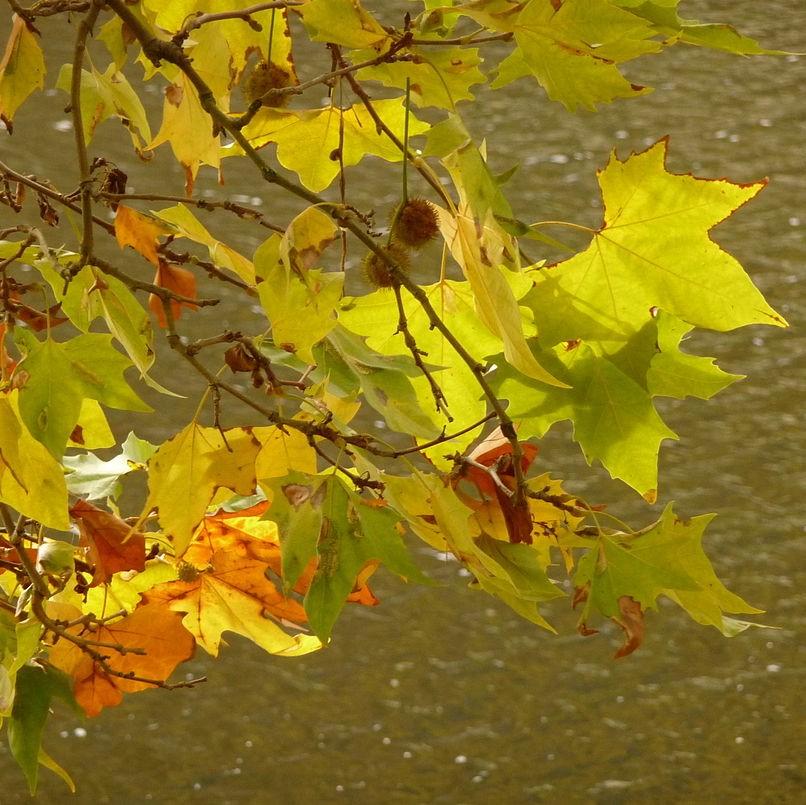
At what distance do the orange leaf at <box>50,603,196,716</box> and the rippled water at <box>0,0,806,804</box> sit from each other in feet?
2.59

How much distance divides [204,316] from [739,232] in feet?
2.03

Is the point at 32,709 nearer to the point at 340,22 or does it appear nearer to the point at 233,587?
the point at 233,587

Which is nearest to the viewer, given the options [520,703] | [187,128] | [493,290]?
[493,290]

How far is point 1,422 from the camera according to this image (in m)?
0.29

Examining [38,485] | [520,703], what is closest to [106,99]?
[38,485]

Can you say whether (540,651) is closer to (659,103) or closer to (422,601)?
(422,601)

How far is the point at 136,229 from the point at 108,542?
10 centimetres

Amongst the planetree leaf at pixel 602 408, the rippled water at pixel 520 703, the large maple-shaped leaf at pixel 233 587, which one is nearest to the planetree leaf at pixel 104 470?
the large maple-shaped leaf at pixel 233 587

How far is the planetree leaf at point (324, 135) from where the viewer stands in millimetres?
A: 342

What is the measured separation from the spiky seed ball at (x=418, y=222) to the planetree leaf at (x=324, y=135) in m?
0.05

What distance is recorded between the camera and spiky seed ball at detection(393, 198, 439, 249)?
0.29 metres

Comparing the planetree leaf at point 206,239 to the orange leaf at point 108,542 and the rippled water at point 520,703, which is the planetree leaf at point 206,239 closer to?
the orange leaf at point 108,542

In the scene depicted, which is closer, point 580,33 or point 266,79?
point 580,33

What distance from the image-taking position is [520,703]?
1.13 m
